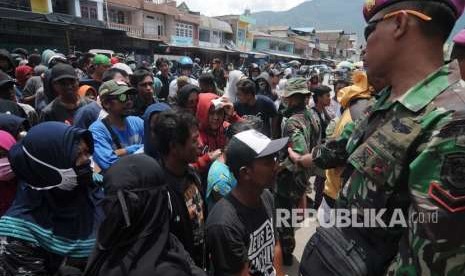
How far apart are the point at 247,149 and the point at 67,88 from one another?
2.39m

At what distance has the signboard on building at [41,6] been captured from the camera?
64.0ft

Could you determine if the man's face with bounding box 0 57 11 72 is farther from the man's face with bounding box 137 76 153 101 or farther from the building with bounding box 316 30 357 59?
the building with bounding box 316 30 357 59

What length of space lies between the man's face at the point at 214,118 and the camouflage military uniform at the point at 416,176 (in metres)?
1.94

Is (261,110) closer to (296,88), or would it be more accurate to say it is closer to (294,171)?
(296,88)

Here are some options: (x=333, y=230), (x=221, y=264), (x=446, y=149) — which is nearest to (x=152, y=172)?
(x=221, y=264)

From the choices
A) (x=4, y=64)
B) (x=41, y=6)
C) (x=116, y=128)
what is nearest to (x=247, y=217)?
(x=116, y=128)

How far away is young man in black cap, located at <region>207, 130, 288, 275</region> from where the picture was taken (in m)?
1.68

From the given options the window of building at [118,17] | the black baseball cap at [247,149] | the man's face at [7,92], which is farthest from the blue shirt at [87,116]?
the window of building at [118,17]

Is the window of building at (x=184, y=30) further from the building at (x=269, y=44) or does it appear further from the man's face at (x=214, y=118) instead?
the man's face at (x=214, y=118)

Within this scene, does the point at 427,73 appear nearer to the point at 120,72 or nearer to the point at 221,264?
the point at 221,264

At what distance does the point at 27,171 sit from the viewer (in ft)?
5.35

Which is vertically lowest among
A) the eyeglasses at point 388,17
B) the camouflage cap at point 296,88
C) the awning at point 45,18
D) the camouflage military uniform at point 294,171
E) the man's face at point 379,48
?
the camouflage military uniform at point 294,171

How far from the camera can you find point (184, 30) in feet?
106

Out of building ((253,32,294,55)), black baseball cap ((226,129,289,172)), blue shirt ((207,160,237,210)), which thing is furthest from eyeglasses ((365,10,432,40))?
building ((253,32,294,55))
